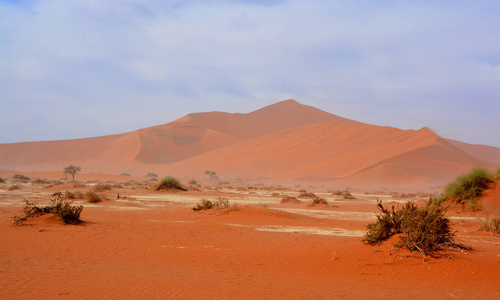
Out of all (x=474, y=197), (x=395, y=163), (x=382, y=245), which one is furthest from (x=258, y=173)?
(x=382, y=245)

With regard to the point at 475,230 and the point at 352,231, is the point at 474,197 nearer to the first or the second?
the point at 475,230

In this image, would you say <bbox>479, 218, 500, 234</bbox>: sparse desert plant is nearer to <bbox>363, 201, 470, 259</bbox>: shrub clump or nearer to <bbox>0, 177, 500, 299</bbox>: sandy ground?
<bbox>0, 177, 500, 299</bbox>: sandy ground

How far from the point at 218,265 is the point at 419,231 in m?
5.06

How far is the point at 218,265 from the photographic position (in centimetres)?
1005

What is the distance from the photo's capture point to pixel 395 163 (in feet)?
232

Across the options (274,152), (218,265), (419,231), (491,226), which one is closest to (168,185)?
(491,226)

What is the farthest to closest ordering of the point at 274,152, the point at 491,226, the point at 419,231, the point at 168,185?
the point at 274,152 → the point at 168,185 → the point at 491,226 → the point at 419,231

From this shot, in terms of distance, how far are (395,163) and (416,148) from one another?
319 inches

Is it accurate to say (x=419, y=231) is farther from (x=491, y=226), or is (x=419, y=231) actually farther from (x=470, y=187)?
(x=470, y=187)

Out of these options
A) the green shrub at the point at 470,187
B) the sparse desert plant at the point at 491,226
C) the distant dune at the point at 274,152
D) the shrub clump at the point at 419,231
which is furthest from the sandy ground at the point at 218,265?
the distant dune at the point at 274,152

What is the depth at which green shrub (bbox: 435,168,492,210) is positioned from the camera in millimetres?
23883

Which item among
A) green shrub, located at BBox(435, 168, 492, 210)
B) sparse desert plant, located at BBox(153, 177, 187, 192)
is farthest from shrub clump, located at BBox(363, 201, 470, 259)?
sparse desert plant, located at BBox(153, 177, 187, 192)

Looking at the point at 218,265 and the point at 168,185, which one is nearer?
the point at 218,265

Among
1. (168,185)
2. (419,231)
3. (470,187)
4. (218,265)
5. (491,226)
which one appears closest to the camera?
(218,265)
